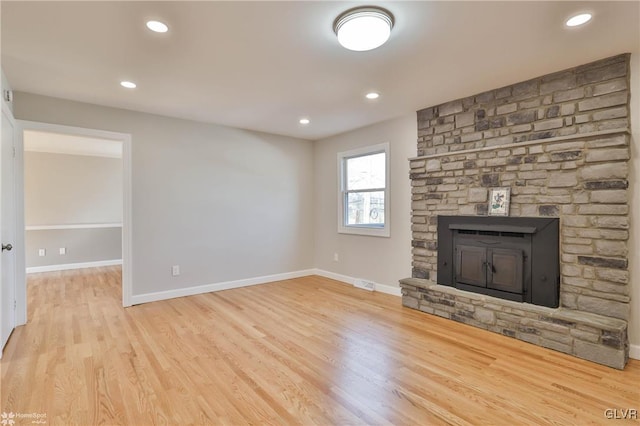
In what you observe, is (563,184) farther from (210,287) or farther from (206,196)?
(210,287)

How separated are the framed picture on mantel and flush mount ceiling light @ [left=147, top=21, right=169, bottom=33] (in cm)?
327

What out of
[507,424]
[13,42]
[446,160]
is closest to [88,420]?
[507,424]

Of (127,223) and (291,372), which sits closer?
(291,372)

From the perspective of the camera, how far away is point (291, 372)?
2.36 metres

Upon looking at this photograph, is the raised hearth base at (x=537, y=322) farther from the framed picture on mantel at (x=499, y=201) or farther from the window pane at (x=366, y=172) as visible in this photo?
the window pane at (x=366, y=172)

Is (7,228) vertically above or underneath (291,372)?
above

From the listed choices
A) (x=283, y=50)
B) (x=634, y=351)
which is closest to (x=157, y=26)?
(x=283, y=50)

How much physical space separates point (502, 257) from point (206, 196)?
12.6ft

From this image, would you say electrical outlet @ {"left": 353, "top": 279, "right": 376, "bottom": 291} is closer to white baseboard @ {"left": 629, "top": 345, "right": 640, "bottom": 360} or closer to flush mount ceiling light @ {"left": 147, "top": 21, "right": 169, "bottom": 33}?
white baseboard @ {"left": 629, "top": 345, "right": 640, "bottom": 360}

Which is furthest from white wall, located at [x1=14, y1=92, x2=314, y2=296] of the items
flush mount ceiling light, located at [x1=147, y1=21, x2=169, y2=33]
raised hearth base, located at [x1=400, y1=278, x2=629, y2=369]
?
raised hearth base, located at [x1=400, y1=278, x2=629, y2=369]

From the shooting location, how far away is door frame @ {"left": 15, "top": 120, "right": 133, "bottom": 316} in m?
3.29

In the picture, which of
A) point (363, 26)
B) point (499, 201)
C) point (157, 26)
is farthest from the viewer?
point (499, 201)

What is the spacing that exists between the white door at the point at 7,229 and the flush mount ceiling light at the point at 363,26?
9.80 ft

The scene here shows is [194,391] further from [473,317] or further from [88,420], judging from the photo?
[473,317]
